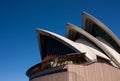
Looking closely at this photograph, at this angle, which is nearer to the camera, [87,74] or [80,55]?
[87,74]

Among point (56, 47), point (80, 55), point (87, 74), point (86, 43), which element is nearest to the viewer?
point (87, 74)

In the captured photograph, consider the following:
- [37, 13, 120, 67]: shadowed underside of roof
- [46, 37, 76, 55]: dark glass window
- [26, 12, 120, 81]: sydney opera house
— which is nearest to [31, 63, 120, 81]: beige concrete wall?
[26, 12, 120, 81]: sydney opera house

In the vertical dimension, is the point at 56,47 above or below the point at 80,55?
above

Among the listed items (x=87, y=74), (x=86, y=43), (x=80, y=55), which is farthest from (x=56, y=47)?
(x=87, y=74)

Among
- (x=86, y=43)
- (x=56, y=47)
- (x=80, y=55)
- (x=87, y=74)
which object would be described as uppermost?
(x=86, y=43)

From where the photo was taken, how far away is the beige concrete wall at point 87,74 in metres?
19.7

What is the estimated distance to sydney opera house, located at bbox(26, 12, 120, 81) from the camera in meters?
20.5

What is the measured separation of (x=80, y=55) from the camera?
74.6 feet

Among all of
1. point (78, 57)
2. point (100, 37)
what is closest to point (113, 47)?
point (100, 37)

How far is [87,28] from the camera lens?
32.2 m

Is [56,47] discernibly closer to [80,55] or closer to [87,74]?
[80,55]

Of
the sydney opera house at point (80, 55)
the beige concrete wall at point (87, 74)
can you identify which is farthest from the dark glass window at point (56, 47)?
the beige concrete wall at point (87, 74)

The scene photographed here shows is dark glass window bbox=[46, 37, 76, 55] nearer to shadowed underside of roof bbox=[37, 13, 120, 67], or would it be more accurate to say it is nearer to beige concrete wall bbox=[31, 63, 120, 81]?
shadowed underside of roof bbox=[37, 13, 120, 67]

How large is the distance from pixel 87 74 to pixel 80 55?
264cm
